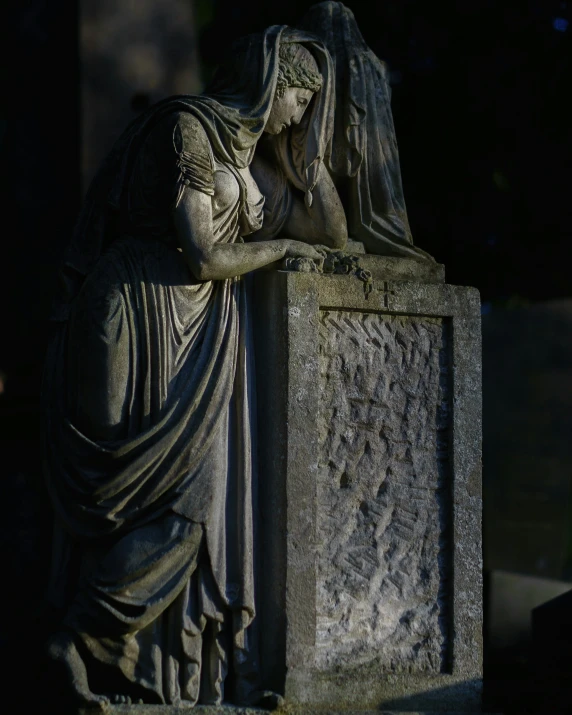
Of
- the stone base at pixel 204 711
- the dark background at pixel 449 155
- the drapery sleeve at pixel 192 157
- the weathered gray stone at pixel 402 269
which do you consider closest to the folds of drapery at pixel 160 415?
the drapery sleeve at pixel 192 157

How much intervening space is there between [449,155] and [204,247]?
4.44 metres

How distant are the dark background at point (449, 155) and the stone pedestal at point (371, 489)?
11.1 ft

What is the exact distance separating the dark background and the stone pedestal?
11.1 feet

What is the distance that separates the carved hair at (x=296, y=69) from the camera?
275 inches

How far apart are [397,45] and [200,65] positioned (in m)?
1.61

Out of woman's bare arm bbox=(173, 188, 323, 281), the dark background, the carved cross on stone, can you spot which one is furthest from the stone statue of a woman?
the dark background

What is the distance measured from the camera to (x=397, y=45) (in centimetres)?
1082

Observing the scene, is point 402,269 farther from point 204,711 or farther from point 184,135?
point 204,711

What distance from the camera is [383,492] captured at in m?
6.92

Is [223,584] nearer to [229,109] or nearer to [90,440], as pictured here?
[90,440]

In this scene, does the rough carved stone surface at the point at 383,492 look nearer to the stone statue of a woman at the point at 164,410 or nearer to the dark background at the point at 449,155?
the stone statue of a woman at the point at 164,410

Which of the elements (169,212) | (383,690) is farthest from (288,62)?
(383,690)

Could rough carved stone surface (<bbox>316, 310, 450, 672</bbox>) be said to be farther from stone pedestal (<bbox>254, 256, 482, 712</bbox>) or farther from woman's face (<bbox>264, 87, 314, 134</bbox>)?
woman's face (<bbox>264, 87, 314, 134</bbox>)

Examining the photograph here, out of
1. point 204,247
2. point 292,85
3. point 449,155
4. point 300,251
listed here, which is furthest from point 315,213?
point 449,155
